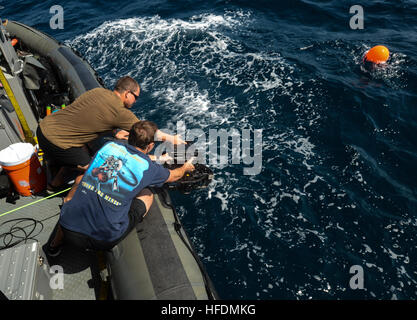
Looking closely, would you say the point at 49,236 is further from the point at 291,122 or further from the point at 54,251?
the point at 291,122

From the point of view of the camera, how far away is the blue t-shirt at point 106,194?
104 inches

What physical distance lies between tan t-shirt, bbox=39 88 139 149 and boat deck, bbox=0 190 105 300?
40.2 inches

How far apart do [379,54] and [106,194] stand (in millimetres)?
7539

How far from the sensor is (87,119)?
134 inches

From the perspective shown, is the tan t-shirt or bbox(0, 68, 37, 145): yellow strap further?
bbox(0, 68, 37, 145): yellow strap

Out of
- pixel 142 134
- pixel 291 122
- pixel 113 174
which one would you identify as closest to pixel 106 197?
pixel 113 174

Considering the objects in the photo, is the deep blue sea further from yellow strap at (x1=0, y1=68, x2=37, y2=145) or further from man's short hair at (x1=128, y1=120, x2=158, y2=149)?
yellow strap at (x1=0, y1=68, x2=37, y2=145)

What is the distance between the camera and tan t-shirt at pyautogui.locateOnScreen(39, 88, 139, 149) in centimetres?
335

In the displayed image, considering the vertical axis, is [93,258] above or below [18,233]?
below

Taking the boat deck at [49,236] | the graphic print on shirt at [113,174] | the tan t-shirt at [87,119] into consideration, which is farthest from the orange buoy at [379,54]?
the boat deck at [49,236]

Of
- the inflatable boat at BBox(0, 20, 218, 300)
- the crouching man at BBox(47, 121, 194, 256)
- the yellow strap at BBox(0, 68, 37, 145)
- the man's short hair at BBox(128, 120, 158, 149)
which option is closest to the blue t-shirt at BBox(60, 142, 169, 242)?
the crouching man at BBox(47, 121, 194, 256)

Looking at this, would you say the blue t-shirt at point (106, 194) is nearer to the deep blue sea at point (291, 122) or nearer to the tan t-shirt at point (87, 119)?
the tan t-shirt at point (87, 119)
